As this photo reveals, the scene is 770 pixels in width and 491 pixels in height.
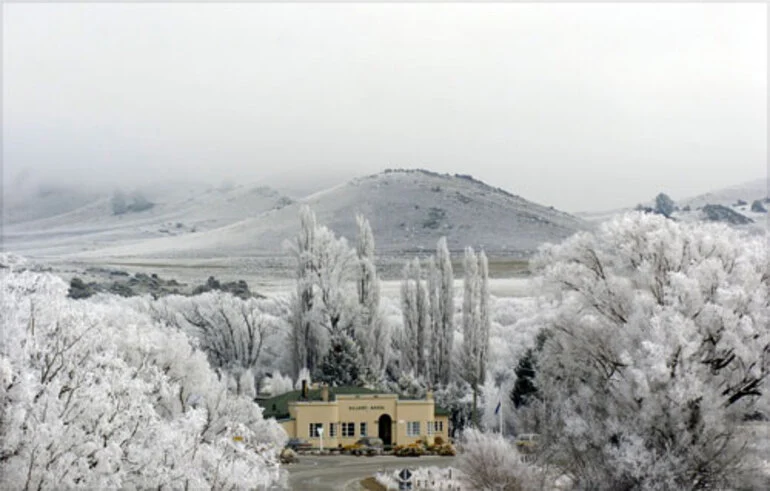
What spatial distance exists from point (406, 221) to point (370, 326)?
10382 centimetres

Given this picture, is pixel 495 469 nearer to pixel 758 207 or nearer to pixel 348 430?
pixel 348 430

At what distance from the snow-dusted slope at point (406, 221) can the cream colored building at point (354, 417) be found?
3970 inches

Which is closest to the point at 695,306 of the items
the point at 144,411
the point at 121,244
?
the point at 144,411

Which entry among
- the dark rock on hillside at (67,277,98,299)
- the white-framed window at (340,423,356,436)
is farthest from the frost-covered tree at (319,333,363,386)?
the dark rock on hillside at (67,277,98,299)

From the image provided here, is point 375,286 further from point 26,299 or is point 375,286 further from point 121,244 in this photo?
point 121,244

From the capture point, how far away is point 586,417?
3472cm

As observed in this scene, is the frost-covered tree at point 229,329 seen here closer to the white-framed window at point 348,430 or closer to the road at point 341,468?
the white-framed window at point 348,430

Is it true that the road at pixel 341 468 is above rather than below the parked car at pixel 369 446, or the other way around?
above

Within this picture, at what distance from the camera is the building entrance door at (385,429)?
56281 mm

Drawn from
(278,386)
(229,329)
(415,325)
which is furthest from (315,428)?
(229,329)

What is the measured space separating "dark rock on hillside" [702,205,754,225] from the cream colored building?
405 ft

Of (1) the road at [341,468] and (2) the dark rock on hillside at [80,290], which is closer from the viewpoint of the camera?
(1) the road at [341,468]

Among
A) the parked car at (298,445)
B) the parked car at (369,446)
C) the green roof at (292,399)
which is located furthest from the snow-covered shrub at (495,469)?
the green roof at (292,399)

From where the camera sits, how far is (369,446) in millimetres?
54219
